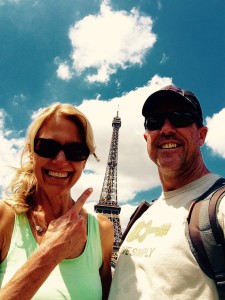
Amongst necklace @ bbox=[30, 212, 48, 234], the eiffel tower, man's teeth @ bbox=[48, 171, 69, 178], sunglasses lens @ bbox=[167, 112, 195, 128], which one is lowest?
necklace @ bbox=[30, 212, 48, 234]

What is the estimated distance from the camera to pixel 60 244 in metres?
2.81

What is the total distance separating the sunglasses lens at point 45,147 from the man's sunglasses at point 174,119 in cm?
140

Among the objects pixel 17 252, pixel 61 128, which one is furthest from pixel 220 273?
pixel 61 128

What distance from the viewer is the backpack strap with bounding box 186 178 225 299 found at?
2.57m

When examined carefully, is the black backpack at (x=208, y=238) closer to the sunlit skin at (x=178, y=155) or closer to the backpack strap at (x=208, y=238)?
the backpack strap at (x=208, y=238)

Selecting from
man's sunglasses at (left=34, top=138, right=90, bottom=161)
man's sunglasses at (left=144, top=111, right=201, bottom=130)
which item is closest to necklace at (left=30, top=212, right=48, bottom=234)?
man's sunglasses at (left=34, top=138, right=90, bottom=161)

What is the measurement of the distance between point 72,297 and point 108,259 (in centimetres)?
76

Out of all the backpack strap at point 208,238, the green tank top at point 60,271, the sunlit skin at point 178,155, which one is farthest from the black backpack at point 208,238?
the green tank top at point 60,271

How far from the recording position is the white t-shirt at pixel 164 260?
281 cm

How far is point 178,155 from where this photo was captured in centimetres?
405

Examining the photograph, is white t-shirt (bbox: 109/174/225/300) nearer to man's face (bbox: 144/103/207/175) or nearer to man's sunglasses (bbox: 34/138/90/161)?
man's face (bbox: 144/103/207/175)

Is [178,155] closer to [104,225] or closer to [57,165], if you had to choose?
[104,225]

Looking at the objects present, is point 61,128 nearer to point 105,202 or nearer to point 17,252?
point 17,252

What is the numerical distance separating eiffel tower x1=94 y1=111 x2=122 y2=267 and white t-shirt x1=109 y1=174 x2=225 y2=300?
193 feet
